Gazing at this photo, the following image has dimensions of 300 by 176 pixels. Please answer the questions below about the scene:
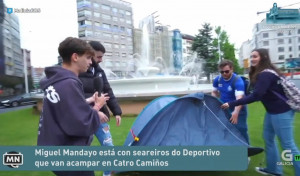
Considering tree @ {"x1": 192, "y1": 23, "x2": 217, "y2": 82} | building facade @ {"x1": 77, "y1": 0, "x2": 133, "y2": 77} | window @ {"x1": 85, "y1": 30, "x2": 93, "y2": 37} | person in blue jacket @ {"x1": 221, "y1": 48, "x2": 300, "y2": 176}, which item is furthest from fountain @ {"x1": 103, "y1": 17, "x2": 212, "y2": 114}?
tree @ {"x1": 192, "y1": 23, "x2": 217, "y2": 82}

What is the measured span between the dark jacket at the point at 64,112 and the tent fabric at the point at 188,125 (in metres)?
1.44

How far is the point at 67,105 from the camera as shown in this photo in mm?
1168

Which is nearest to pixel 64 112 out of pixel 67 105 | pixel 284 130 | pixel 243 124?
pixel 67 105

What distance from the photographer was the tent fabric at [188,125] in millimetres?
2625

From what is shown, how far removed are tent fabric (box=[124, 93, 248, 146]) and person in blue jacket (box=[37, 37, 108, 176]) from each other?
1.41m

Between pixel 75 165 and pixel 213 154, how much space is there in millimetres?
1009

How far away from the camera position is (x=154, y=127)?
8.77 ft

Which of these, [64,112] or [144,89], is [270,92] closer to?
[64,112]

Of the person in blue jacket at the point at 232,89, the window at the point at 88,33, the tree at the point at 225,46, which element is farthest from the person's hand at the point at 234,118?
the tree at the point at 225,46

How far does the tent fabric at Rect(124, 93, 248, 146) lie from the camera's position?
2625 millimetres

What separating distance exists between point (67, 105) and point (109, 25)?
31.9ft

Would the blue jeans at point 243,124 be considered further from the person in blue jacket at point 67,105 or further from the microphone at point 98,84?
the person in blue jacket at point 67,105

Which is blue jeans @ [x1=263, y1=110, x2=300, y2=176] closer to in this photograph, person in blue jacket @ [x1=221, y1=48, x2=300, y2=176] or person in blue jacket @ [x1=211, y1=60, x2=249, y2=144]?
person in blue jacket @ [x1=221, y1=48, x2=300, y2=176]

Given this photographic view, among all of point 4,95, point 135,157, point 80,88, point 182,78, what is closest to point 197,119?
point 135,157
